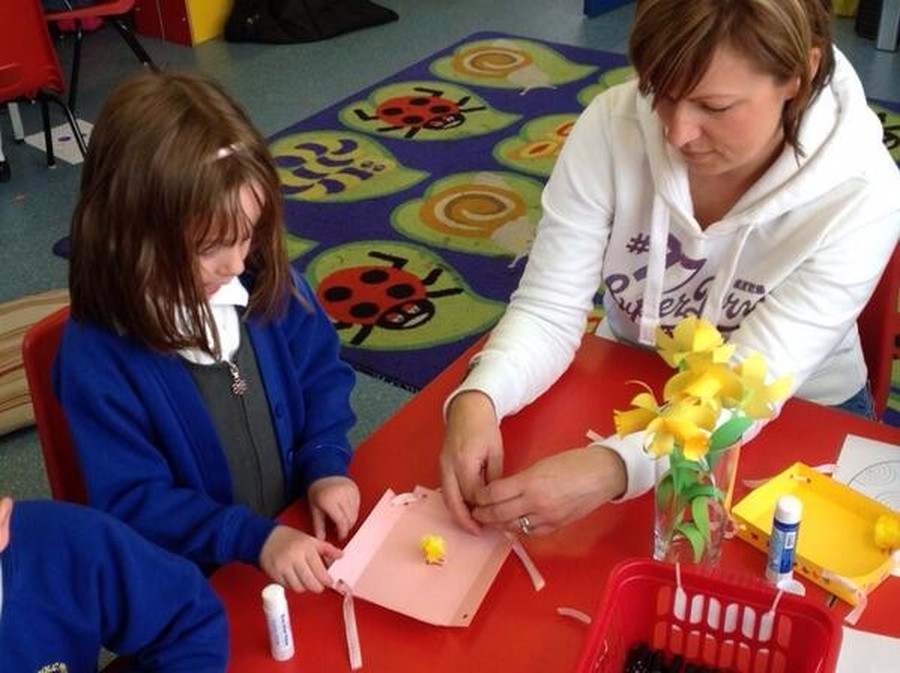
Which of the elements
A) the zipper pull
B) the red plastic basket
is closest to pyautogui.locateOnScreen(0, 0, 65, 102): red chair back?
the zipper pull

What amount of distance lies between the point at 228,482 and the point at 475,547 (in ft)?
1.06

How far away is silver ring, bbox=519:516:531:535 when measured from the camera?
108cm

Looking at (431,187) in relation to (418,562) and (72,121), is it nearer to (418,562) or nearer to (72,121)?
(72,121)

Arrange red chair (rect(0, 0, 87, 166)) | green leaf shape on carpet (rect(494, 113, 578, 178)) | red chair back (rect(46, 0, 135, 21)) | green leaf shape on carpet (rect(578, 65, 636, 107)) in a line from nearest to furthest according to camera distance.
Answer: red chair (rect(0, 0, 87, 166))
red chair back (rect(46, 0, 135, 21))
green leaf shape on carpet (rect(494, 113, 578, 178))
green leaf shape on carpet (rect(578, 65, 636, 107))

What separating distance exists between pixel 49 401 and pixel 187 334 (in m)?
0.21

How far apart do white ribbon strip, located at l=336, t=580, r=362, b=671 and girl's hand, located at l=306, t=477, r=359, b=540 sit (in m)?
0.08

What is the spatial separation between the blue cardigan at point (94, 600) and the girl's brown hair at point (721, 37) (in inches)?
27.4

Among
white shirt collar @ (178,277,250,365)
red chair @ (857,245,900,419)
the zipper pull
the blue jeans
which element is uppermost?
white shirt collar @ (178,277,250,365)

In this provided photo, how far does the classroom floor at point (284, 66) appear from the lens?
3166 millimetres

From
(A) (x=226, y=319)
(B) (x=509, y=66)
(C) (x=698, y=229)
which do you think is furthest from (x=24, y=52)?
(C) (x=698, y=229)

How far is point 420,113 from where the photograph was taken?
3.79 metres

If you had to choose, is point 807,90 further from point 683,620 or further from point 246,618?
point 246,618

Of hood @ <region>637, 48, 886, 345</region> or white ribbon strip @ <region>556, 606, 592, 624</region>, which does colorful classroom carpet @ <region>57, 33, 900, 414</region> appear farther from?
white ribbon strip @ <region>556, 606, 592, 624</region>

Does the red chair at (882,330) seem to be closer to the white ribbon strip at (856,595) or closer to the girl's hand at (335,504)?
the white ribbon strip at (856,595)
